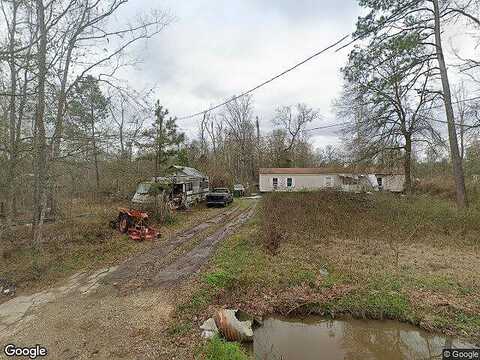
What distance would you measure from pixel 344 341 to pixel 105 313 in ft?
13.9

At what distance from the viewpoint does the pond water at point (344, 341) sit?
4.09 m

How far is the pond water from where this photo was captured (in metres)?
4.09

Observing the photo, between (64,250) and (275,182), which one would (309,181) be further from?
(64,250)

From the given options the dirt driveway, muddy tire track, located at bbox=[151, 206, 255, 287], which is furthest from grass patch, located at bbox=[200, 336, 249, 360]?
muddy tire track, located at bbox=[151, 206, 255, 287]

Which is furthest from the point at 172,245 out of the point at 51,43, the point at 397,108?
the point at 397,108

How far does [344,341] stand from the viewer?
4.42 m

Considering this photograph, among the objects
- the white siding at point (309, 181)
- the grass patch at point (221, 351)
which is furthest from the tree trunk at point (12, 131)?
the white siding at point (309, 181)

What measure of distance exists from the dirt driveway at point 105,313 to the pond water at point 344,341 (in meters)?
1.56

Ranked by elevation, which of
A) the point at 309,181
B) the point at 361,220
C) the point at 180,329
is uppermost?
the point at 309,181

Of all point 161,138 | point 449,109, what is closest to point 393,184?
point 449,109

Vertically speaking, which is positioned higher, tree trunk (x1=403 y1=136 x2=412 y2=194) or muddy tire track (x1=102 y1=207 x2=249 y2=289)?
tree trunk (x1=403 y1=136 x2=412 y2=194)

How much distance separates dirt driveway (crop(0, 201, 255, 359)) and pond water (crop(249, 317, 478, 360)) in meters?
1.56

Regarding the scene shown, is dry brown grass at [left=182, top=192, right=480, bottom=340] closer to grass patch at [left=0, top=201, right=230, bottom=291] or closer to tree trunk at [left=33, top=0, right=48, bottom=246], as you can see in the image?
grass patch at [left=0, top=201, right=230, bottom=291]

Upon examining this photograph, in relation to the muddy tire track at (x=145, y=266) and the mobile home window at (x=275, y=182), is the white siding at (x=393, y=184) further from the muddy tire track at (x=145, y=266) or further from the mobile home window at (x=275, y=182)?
the muddy tire track at (x=145, y=266)
